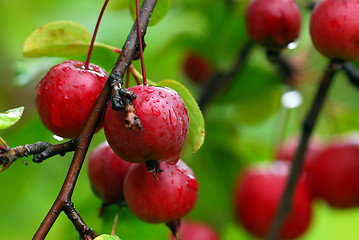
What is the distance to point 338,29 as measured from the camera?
94 centimetres

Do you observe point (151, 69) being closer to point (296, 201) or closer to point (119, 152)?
point (296, 201)

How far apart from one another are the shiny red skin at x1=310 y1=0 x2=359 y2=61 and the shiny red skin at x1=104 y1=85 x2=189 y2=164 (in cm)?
36

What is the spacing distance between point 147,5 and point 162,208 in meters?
0.33

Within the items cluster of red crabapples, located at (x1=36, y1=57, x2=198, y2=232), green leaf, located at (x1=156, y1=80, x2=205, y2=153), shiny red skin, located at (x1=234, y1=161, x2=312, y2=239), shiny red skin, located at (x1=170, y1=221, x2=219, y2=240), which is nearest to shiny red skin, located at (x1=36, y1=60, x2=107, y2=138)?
cluster of red crabapples, located at (x1=36, y1=57, x2=198, y2=232)

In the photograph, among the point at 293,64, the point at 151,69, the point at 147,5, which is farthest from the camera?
the point at 151,69

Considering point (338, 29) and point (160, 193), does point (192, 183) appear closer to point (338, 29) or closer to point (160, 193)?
point (160, 193)

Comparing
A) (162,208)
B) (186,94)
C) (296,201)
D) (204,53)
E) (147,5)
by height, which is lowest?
(296,201)

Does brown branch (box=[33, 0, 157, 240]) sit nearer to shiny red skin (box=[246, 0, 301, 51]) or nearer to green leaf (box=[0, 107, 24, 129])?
green leaf (box=[0, 107, 24, 129])

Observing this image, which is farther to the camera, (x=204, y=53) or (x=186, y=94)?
(x=204, y=53)

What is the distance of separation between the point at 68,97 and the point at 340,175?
3.44ft

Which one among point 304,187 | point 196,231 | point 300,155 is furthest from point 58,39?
point 304,187

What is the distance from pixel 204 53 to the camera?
1.68 m

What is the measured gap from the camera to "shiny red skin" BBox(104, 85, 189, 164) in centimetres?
72

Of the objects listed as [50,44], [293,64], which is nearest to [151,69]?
[293,64]
